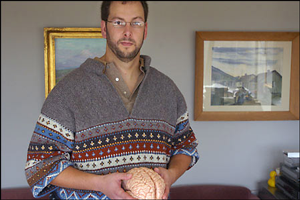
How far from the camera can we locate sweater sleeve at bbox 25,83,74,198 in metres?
1.00

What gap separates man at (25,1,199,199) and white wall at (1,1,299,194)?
115 centimetres

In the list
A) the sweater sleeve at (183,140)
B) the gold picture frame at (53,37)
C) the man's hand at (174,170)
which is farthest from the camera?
the gold picture frame at (53,37)

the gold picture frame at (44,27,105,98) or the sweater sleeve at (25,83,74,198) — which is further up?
the gold picture frame at (44,27,105,98)

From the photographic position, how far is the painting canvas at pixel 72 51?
7.30 ft

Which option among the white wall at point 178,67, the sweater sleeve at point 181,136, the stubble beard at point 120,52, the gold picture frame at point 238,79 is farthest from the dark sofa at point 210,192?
the stubble beard at point 120,52

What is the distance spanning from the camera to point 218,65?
234cm

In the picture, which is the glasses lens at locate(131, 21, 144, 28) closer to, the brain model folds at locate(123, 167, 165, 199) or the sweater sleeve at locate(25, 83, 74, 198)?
the sweater sleeve at locate(25, 83, 74, 198)

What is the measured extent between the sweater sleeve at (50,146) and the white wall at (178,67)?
1.30 metres

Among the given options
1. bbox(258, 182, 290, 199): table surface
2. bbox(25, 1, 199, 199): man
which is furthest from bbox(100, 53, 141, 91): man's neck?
bbox(258, 182, 290, 199): table surface

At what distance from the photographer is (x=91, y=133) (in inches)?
42.0

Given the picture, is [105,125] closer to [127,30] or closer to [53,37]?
[127,30]

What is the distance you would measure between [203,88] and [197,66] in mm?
176

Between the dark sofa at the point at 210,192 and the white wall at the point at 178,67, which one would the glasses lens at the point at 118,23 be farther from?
the dark sofa at the point at 210,192

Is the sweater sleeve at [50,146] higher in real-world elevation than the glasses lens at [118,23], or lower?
lower
